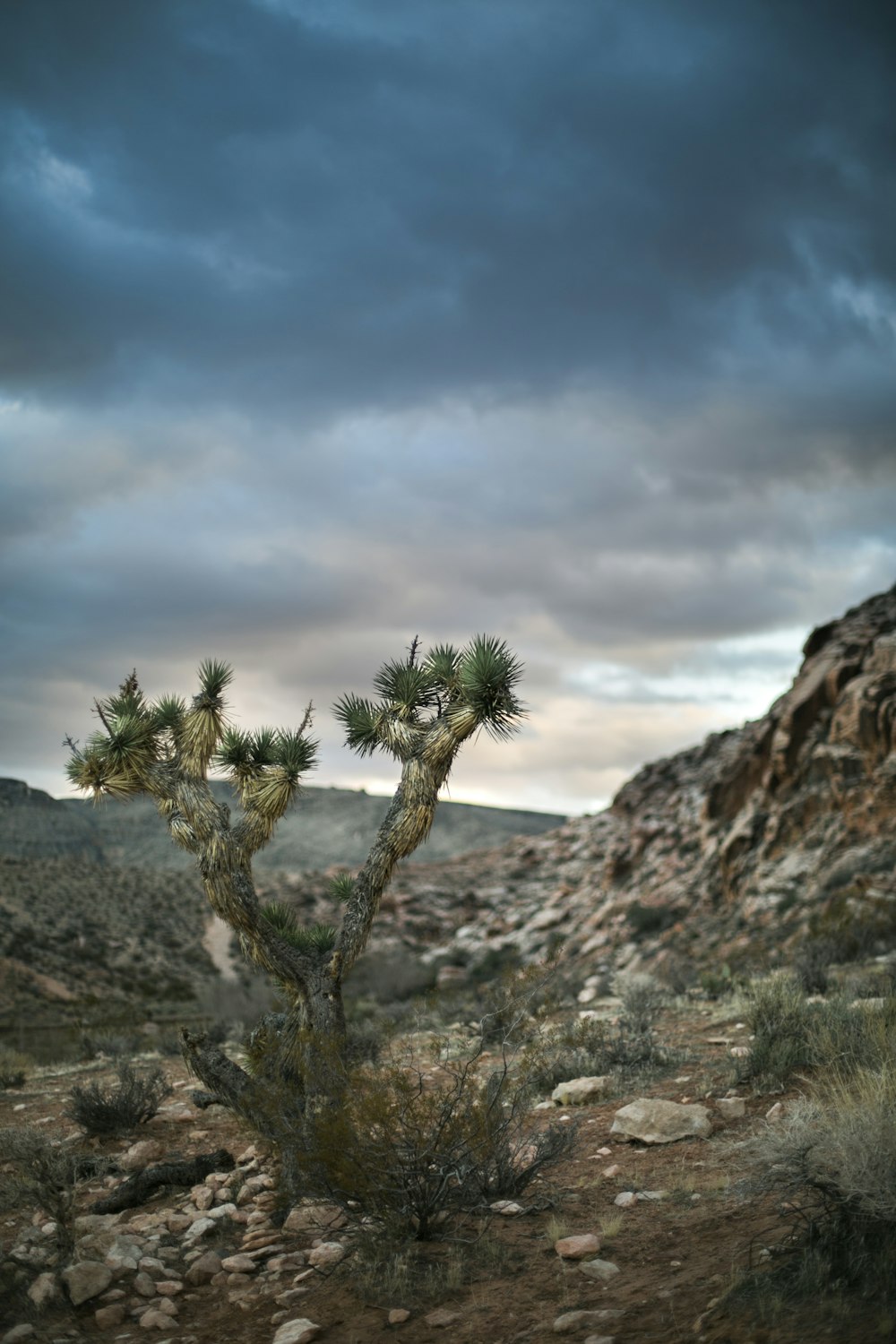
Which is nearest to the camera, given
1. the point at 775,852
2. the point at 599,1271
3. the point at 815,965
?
the point at 599,1271

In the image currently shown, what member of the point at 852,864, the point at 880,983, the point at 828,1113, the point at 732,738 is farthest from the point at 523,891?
the point at 828,1113

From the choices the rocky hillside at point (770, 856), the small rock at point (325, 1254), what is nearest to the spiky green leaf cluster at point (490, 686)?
the small rock at point (325, 1254)

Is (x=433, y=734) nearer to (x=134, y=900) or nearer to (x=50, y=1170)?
(x=50, y=1170)

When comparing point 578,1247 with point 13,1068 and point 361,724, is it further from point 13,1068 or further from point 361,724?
point 13,1068

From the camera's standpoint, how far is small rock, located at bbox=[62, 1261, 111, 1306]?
6.18m

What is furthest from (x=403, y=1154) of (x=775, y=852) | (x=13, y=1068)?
(x=775, y=852)

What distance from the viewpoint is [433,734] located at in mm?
9953

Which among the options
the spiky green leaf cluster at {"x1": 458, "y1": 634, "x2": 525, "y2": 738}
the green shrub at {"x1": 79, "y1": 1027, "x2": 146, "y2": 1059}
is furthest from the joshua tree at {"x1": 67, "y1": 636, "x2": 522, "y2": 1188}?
the green shrub at {"x1": 79, "y1": 1027, "x2": 146, "y2": 1059}

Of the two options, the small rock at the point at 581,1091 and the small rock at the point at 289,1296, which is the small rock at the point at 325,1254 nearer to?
the small rock at the point at 289,1296

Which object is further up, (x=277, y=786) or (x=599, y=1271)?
(x=277, y=786)

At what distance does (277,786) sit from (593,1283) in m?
5.87

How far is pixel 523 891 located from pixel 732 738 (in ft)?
37.3

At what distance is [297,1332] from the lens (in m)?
5.36

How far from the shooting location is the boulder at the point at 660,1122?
315 inches
